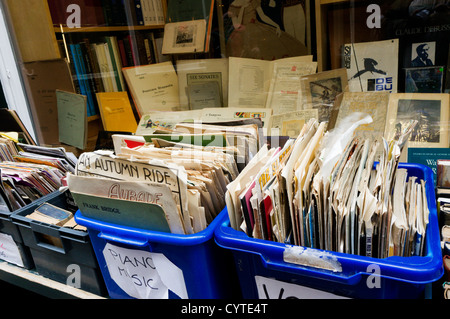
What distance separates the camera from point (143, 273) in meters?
0.88

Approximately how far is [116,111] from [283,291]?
4.91 ft

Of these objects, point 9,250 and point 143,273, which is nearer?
point 143,273

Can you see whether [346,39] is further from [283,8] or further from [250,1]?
[250,1]

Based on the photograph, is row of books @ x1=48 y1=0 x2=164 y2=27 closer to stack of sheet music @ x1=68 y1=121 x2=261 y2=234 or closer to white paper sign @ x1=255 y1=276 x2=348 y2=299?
stack of sheet music @ x1=68 y1=121 x2=261 y2=234

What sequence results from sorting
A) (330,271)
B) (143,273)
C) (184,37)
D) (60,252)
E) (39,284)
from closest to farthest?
(330,271), (143,273), (60,252), (39,284), (184,37)

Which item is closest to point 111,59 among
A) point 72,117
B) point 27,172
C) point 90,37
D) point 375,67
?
point 90,37

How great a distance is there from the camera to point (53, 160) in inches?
51.0

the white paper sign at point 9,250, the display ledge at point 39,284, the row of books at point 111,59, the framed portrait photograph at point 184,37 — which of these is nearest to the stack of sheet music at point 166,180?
the display ledge at point 39,284

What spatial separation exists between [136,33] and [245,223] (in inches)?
60.3

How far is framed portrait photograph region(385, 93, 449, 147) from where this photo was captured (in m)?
1.34

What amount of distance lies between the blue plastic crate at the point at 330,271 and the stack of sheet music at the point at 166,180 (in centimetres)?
9

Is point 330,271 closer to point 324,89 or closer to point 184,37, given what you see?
point 324,89

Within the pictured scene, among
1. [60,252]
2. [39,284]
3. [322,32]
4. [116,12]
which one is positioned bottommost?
[39,284]

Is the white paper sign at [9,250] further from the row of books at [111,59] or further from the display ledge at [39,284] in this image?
the row of books at [111,59]
